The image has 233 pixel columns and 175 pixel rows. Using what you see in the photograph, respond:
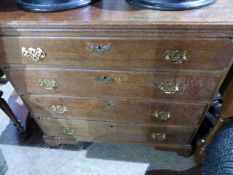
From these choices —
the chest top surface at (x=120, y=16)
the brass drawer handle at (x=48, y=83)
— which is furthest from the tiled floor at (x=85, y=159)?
the chest top surface at (x=120, y=16)

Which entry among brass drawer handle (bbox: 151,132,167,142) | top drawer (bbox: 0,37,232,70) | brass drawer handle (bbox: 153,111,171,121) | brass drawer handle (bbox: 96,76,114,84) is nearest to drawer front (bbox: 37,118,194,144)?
brass drawer handle (bbox: 151,132,167,142)

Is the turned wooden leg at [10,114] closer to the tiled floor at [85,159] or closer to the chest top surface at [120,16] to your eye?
the tiled floor at [85,159]

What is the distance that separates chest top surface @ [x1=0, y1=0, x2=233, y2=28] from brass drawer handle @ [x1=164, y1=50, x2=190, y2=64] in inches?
4.5

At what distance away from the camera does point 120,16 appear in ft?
2.59

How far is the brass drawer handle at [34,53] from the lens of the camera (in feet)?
2.90

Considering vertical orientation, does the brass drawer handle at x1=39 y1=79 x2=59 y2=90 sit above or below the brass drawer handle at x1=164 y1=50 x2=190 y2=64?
below

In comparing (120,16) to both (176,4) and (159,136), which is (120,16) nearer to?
(176,4)

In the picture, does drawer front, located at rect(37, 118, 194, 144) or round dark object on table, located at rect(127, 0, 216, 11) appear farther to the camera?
drawer front, located at rect(37, 118, 194, 144)

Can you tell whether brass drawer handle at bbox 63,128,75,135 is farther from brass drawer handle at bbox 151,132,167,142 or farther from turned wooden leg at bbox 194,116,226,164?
turned wooden leg at bbox 194,116,226,164

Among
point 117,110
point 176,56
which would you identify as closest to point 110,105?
point 117,110

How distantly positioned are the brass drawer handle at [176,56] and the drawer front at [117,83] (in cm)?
7

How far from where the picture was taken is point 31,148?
1480 mm

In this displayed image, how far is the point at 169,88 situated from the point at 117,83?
0.22 meters

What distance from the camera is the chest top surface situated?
2.43ft
